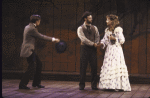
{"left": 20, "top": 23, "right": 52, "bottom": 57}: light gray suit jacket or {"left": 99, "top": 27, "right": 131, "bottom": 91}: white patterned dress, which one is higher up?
{"left": 20, "top": 23, "right": 52, "bottom": 57}: light gray suit jacket

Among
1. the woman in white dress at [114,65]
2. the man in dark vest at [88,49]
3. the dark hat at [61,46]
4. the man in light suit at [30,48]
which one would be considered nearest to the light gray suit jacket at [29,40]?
the man in light suit at [30,48]

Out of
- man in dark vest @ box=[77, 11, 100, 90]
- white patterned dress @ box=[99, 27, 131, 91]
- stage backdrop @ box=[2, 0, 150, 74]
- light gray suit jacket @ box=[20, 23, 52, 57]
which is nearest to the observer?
white patterned dress @ box=[99, 27, 131, 91]

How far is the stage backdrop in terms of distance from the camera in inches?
307

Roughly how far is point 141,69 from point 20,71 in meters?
3.82

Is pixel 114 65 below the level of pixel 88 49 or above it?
below

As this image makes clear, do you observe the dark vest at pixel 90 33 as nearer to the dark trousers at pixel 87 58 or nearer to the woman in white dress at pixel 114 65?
the dark trousers at pixel 87 58

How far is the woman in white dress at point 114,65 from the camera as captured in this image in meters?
5.96

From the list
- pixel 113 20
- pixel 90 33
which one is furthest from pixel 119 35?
pixel 90 33

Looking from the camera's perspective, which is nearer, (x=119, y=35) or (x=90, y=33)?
(x=119, y=35)

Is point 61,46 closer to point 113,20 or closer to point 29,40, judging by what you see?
point 29,40

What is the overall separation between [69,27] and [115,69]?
2.80 m

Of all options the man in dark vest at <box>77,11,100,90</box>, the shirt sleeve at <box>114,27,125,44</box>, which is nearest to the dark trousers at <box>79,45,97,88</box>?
the man in dark vest at <box>77,11,100,90</box>

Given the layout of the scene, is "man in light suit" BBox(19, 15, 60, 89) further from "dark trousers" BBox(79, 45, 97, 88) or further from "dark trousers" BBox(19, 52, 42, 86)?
"dark trousers" BBox(79, 45, 97, 88)

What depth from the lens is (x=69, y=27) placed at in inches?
326
